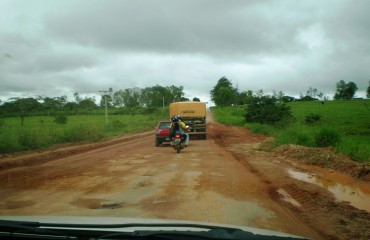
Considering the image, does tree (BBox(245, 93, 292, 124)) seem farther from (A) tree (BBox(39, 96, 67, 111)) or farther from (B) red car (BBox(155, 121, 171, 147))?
(A) tree (BBox(39, 96, 67, 111))

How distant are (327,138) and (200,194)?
13466 mm

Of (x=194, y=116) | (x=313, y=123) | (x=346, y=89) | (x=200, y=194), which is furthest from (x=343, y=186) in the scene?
(x=346, y=89)

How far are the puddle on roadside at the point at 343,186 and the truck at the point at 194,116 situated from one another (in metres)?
17.4

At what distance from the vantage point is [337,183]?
468 inches

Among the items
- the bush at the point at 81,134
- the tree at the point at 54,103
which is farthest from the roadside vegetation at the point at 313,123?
the tree at the point at 54,103

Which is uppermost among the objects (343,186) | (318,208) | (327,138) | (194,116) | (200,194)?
(194,116)

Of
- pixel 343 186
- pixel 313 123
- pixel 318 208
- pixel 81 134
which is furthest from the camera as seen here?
pixel 313 123

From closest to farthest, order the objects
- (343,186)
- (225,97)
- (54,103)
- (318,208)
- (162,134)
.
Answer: (318,208)
(343,186)
(162,134)
(54,103)
(225,97)

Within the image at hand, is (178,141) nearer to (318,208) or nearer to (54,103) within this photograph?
(318,208)

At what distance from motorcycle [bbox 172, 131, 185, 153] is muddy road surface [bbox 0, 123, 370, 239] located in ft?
15.4

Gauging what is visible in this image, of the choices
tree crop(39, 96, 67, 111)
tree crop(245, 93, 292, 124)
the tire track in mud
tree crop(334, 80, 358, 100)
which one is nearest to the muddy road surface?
the tire track in mud

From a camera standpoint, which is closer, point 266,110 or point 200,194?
point 200,194

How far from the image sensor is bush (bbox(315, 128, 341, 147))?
800 inches

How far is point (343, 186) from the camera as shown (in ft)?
37.4
